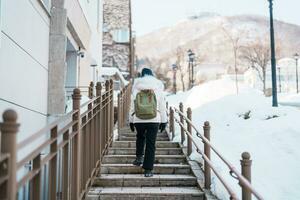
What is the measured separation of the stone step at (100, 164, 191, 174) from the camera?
6258 millimetres

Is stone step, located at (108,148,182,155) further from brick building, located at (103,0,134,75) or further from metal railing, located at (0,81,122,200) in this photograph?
brick building, located at (103,0,134,75)

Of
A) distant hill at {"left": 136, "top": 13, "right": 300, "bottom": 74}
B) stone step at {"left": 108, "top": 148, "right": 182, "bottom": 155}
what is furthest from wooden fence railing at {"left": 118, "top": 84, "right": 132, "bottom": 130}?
distant hill at {"left": 136, "top": 13, "right": 300, "bottom": 74}

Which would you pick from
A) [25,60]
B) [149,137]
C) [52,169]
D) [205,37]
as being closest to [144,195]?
[149,137]

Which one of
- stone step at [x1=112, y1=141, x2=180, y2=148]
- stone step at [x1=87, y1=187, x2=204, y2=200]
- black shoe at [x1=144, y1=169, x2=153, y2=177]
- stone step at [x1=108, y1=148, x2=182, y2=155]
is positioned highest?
stone step at [x1=112, y1=141, x2=180, y2=148]

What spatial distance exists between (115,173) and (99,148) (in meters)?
0.53

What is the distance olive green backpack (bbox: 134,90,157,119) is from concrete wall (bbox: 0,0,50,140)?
1.75 m

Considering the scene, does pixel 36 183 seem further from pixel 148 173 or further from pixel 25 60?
pixel 25 60

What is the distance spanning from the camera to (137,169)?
6.25m

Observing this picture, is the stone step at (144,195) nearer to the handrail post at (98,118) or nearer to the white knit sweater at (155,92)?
the handrail post at (98,118)

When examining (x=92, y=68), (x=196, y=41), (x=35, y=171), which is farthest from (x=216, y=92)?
(x=196, y=41)

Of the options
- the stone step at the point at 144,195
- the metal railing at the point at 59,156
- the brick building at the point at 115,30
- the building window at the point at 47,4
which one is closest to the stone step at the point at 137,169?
the metal railing at the point at 59,156

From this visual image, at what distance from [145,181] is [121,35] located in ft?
96.4

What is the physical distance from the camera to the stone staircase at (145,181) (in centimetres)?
523

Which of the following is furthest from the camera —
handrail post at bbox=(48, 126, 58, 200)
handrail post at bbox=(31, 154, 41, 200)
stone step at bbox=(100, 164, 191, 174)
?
stone step at bbox=(100, 164, 191, 174)
